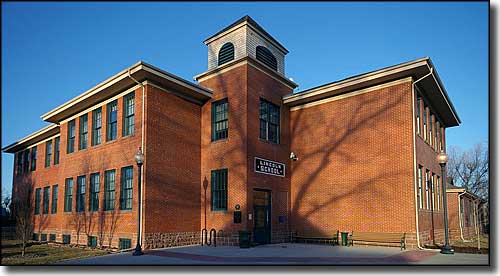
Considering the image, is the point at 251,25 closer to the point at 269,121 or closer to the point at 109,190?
the point at 269,121

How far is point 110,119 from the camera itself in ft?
72.4

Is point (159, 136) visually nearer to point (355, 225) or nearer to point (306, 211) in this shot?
point (306, 211)

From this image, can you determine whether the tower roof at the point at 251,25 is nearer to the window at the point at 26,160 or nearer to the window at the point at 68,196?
the window at the point at 68,196

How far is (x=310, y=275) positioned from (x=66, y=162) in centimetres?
1951

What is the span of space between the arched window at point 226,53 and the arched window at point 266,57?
1.47 m

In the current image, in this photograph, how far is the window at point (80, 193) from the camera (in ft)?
77.1

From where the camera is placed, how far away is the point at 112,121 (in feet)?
71.9

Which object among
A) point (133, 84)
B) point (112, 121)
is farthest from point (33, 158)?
point (133, 84)

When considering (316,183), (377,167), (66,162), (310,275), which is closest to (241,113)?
(316,183)

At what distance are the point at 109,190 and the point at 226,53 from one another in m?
9.48

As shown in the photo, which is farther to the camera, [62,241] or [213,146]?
[62,241]

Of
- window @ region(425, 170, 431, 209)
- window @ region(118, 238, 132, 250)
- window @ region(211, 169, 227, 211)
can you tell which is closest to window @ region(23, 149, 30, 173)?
window @ region(118, 238, 132, 250)

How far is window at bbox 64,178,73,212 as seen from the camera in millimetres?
25000

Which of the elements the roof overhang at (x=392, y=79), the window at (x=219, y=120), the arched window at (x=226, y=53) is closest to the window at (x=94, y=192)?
the window at (x=219, y=120)
